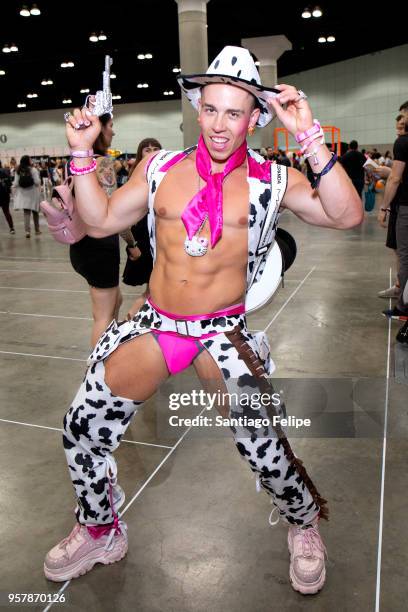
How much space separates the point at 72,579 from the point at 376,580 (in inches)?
43.6

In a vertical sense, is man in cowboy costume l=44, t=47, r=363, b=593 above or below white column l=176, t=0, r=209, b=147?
below

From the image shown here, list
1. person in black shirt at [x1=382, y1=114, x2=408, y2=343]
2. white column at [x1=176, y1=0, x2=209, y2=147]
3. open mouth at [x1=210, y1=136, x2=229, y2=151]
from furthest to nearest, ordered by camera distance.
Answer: white column at [x1=176, y1=0, x2=209, y2=147], person in black shirt at [x1=382, y1=114, x2=408, y2=343], open mouth at [x1=210, y1=136, x2=229, y2=151]

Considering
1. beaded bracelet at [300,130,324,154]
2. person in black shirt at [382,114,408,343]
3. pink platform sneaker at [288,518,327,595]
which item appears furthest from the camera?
person in black shirt at [382,114,408,343]

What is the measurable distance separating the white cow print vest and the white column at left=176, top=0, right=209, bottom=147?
11429mm

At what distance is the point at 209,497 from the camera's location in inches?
96.1

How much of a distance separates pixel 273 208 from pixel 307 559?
1251 mm

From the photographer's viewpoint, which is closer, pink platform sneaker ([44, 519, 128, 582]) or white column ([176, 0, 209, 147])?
pink platform sneaker ([44, 519, 128, 582])

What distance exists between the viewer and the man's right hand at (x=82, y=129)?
1751 mm

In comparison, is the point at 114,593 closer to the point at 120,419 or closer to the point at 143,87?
the point at 120,419

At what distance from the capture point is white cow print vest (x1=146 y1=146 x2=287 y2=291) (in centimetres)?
181

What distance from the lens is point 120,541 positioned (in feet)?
6.82

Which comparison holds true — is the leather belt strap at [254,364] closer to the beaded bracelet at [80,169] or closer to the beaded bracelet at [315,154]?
the beaded bracelet at [315,154]

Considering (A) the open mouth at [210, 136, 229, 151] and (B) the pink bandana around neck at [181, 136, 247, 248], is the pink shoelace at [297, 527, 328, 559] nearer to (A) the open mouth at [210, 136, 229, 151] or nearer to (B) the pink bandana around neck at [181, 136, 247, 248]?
(B) the pink bandana around neck at [181, 136, 247, 248]

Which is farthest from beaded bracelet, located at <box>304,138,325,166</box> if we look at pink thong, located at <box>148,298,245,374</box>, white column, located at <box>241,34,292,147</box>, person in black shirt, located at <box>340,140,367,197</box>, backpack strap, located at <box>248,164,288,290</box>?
white column, located at <box>241,34,292,147</box>
